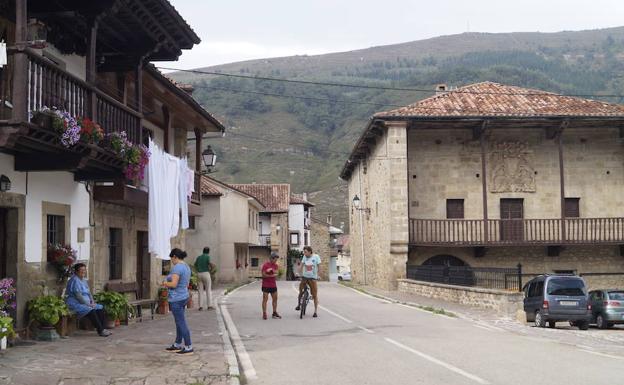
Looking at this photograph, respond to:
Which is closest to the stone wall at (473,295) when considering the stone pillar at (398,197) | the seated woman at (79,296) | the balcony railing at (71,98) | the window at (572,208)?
the stone pillar at (398,197)

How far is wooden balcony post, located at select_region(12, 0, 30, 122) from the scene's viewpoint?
9.80 metres

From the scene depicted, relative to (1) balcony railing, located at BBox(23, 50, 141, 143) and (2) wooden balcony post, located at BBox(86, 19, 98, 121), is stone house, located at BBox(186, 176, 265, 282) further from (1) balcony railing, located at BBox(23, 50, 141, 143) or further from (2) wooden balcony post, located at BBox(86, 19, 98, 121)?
(2) wooden balcony post, located at BBox(86, 19, 98, 121)

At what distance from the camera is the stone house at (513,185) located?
33.5m

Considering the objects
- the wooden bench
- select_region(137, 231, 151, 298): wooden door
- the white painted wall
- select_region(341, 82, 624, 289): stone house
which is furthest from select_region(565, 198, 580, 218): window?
the white painted wall

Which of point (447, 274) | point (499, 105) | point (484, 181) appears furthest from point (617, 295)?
point (499, 105)

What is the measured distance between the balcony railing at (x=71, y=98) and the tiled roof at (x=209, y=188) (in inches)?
1125

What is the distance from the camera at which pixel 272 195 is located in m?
67.8

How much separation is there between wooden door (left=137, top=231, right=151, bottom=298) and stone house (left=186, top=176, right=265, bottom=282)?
22.5 metres

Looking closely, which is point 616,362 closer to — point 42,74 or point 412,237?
point 42,74

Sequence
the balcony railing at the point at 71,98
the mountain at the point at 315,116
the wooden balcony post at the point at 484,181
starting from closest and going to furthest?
the balcony railing at the point at 71,98
the wooden balcony post at the point at 484,181
the mountain at the point at 315,116

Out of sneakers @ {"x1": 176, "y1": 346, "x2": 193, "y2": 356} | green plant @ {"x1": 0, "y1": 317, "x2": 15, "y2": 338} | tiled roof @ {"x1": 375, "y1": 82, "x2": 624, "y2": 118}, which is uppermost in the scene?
tiled roof @ {"x1": 375, "y1": 82, "x2": 624, "y2": 118}

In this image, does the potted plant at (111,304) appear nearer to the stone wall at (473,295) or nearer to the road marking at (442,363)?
the road marking at (442,363)

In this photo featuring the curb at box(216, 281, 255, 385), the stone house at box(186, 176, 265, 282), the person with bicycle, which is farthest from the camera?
the stone house at box(186, 176, 265, 282)

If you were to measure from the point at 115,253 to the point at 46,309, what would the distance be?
5.77m
